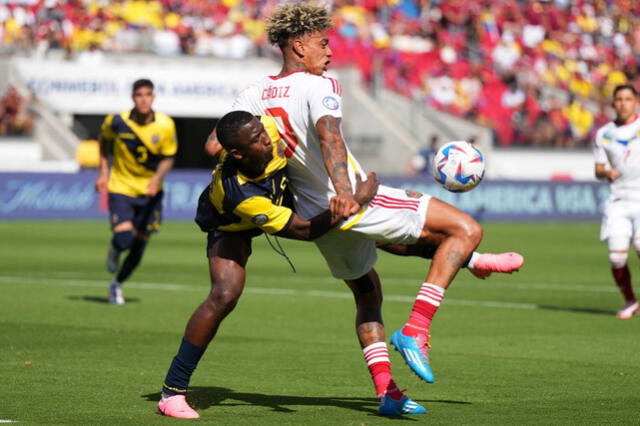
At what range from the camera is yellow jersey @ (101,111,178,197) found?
14367 mm

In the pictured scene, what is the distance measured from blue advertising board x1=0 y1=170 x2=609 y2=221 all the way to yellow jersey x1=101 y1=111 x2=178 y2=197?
15.9 m

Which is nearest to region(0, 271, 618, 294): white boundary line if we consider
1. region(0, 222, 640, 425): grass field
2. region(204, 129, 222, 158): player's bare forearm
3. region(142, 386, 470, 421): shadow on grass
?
region(0, 222, 640, 425): grass field

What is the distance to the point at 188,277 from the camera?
58.5ft

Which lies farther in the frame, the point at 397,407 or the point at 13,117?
the point at 13,117

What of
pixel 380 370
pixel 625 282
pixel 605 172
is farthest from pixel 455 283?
pixel 380 370

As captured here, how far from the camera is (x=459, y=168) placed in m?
7.66

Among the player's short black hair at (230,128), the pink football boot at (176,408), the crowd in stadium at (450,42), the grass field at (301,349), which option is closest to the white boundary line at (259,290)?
the grass field at (301,349)

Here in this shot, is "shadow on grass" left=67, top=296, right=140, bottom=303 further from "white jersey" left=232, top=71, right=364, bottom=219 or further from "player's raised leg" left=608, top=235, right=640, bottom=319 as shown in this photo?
"white jersey" left=232, top=71, right=364, bottom=219

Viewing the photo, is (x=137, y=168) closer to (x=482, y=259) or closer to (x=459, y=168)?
(x=459, y=168)

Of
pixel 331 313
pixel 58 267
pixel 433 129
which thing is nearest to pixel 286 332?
pixel 331 313

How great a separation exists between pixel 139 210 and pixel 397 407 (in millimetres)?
7659

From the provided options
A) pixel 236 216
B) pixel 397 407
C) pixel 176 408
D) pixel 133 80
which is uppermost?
pixel 133 80

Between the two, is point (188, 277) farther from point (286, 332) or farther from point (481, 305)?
point (286, 332)

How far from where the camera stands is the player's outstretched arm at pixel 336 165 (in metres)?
6.91
